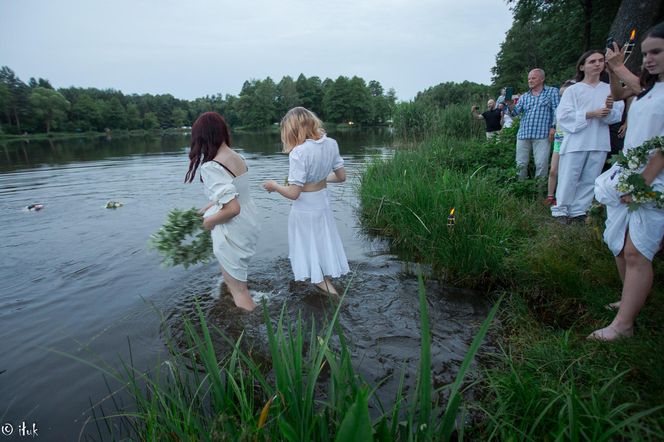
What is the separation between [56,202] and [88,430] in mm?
9956

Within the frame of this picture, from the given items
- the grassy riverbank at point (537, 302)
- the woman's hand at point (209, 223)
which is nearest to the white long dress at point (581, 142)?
the grassy riverbank at point (537, 302)

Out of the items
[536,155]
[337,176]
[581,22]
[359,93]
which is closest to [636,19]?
[536,155]

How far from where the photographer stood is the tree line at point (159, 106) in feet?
221

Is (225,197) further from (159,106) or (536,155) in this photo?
(159,106)

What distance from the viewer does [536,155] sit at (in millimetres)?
6727

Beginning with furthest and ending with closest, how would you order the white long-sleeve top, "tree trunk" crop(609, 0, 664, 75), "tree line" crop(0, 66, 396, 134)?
"tree line" crop(0, 66, 396, 134), "tree trunk" crop(609, 0, 664, 75), the white long-sleeve top

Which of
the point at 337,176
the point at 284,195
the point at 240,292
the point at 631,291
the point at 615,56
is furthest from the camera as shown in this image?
the point at 337,176

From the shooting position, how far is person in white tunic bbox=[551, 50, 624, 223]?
4.82 meters

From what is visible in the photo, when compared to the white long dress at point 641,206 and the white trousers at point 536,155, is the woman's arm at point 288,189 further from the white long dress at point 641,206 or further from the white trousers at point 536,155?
the white trousers at point 536,155

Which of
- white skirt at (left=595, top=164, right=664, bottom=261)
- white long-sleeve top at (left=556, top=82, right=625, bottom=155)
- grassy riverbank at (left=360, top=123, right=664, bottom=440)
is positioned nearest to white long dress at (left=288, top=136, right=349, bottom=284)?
grassy riverbank at (left=360, top=123, right=664, bottom=440)

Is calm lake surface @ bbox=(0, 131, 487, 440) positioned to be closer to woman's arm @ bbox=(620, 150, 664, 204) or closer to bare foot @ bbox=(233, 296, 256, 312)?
bare foot @ bbox=(233, 296, 256, 312)

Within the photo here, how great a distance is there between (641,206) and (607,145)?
9.84ft

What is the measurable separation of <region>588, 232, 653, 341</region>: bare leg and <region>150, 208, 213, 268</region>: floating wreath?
3.71m

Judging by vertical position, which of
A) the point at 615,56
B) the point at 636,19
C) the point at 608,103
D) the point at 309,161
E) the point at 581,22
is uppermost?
the point at 581,22
